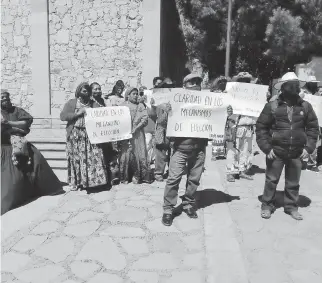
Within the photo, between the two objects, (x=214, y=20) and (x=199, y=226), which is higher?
(x=214, y=20)

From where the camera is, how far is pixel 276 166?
4.96 m

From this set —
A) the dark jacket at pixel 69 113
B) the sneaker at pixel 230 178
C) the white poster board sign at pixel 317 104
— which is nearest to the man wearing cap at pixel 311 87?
the white poster board sign at pixel 317 104

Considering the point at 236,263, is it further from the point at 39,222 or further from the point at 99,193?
the point at 99,193

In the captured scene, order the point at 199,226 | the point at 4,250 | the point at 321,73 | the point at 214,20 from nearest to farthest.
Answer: the point at 4,250 < the point at 199,226 < the point at 321,73 < the point at 214,20

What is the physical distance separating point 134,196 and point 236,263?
2.54m

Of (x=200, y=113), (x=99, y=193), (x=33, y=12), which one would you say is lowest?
(x=99, y=193)

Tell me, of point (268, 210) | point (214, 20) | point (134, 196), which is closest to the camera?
point (268, 210)

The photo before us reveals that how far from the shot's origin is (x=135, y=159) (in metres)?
6.63

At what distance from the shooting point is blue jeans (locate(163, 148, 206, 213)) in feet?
15.3

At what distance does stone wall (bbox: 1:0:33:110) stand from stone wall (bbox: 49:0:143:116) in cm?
82

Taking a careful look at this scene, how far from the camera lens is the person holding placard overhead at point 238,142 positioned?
6789mm

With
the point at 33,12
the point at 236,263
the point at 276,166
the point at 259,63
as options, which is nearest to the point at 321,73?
the point at 259,63

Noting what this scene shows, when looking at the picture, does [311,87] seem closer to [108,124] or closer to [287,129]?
[287,129]

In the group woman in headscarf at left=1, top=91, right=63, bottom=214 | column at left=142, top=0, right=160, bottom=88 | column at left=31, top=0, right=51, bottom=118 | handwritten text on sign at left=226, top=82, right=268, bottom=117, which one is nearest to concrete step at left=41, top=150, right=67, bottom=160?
woman in headscarf at left=1, top=91, right=63, bottom=214
